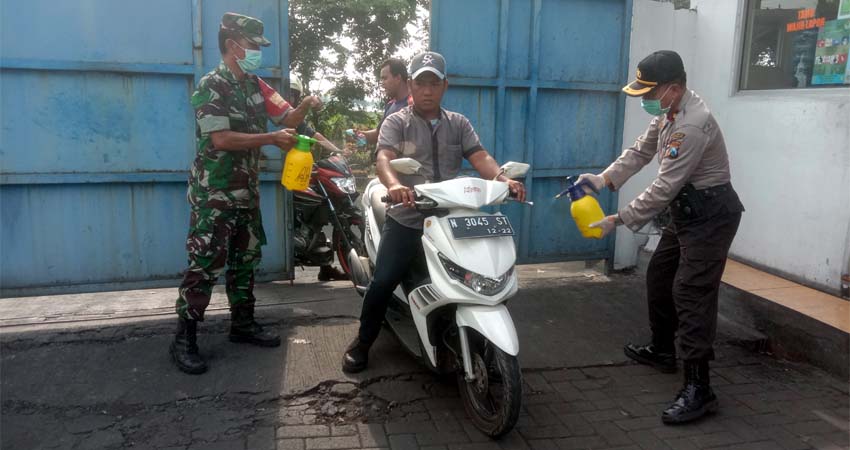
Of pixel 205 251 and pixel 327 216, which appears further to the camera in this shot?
pixel 327 216

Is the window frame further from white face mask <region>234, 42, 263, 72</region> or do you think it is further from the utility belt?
white face mask <region>234, 42, 263, 72</region>

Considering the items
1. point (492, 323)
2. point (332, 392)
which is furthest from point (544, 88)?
point (332, 392)

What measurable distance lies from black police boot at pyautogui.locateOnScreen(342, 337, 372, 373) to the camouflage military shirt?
1065 millimetres

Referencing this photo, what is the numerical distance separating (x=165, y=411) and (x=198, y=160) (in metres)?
1.39

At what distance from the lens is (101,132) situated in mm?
4312

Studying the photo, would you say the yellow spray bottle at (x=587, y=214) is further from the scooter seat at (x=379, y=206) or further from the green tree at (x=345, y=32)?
the green tree at (x=345, y=32)

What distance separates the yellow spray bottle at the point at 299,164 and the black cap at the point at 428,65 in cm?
74

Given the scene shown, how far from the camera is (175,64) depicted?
437 centimetres

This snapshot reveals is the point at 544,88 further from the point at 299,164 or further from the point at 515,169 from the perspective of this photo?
the point at 299,164

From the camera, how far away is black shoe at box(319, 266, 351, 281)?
551cm

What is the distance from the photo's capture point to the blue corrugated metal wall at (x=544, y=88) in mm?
5031

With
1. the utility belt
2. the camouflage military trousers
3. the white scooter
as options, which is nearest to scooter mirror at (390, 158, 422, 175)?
the white scooter

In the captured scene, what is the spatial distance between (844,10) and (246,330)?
4719 millimetres

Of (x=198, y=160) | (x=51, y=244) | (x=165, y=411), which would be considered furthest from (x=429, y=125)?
(x=51, y=244)
